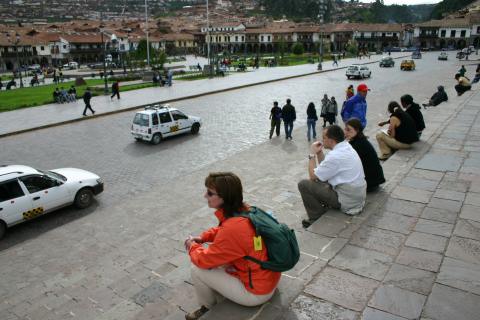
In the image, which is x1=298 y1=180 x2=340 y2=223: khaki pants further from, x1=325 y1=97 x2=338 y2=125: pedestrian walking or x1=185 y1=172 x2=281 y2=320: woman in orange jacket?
x1=325 y1=97 x2=338 y2=125: pedestrian walking

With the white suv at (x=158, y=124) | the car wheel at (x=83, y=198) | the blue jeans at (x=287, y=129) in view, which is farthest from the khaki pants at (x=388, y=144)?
the white suv at (x=158, y=124)

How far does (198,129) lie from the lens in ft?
53.2

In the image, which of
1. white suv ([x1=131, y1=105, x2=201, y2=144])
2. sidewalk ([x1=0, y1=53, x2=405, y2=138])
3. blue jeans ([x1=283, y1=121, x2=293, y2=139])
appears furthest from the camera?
sidewalk ([x1=0, y1=53, x2=405, y2=138])

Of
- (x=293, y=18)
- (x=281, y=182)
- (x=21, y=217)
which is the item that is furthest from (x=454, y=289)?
(x=293, y=18)

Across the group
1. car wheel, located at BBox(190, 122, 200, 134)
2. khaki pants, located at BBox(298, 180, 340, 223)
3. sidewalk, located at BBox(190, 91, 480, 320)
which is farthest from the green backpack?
car wheel, located at BBox(190, 122, 200, 134)

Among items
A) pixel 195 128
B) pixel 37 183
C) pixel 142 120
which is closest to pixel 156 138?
pixel 142 120

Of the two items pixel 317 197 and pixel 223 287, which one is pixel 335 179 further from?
pixel 223 287

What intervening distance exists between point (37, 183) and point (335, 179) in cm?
677

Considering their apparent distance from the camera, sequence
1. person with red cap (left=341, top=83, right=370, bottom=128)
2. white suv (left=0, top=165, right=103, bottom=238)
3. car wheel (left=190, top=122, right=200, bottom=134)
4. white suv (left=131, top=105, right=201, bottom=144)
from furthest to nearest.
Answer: car wheel (left=190, top=122, right=200, bottom=134) → white suv (left=131, top=105, right=201, bottom=144) → person with red cap (left=341, top=83, right=370, bottom=128) → white suv (left=0, top=165, right=103, bottom=238)

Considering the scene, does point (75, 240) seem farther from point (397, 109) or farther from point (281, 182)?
point (397, 109)

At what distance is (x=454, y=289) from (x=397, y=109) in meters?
5.28

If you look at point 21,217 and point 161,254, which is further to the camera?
point 21,217

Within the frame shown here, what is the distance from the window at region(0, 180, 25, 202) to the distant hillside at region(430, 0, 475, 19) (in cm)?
14207

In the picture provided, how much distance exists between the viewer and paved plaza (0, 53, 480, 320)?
354 cm
